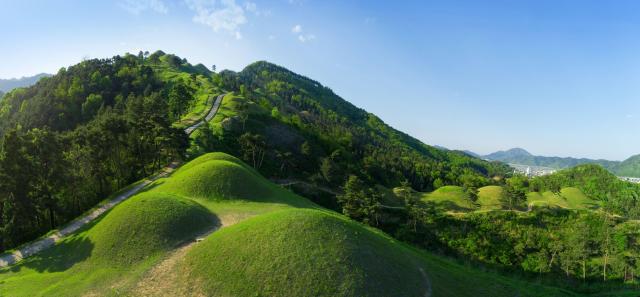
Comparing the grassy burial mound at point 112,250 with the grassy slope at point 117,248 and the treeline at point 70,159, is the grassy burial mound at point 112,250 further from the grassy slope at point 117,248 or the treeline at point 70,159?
the treeline at point 70,159

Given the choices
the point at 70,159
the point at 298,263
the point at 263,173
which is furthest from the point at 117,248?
the point at 263,173

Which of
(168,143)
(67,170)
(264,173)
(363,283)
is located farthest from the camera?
(264,173)

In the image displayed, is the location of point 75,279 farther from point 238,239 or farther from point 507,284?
point 507,284

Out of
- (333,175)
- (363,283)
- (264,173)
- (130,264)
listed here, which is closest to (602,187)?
(333,175)

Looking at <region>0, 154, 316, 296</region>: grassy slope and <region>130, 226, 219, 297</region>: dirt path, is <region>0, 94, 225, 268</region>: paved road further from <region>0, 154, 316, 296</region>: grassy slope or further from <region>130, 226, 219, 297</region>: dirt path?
<region>130, 226, 219, 297</region>: dirt path

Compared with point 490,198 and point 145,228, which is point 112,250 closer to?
point 145,228

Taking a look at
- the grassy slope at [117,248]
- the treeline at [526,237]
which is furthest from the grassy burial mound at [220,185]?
the treeline at [526,237]
